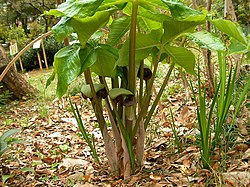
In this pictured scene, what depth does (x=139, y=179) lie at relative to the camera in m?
1.06

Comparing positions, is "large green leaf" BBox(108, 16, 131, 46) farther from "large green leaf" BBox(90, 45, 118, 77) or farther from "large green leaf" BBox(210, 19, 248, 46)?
"large green leaf" BBox(210, 19, 248, 46)

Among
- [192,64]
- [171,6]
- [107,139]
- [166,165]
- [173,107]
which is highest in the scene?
[171,6]

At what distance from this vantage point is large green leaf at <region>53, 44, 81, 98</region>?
812mm

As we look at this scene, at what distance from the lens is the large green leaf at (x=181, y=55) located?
0.96 meters

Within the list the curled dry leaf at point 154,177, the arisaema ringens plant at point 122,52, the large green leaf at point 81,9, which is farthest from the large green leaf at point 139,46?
the curled dry leaf at point 154,177

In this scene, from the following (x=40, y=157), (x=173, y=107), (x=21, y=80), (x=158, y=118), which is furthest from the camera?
(x=21, y=80)

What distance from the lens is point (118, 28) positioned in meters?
0.99

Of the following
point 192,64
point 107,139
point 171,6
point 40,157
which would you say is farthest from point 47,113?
point 171,6

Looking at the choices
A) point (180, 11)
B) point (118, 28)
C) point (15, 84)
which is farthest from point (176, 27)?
point (15, 84)

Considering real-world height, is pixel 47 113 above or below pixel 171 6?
below

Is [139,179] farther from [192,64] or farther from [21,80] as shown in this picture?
[21,80]

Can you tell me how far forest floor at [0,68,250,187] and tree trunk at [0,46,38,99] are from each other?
100 centimetres

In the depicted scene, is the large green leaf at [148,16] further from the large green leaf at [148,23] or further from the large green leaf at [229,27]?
the large green leaf at [229,27]

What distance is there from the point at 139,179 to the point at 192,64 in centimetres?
45
